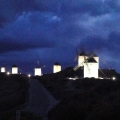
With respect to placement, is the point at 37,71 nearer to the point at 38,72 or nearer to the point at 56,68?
the point at 38,72

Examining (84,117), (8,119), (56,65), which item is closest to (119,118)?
(84,117)

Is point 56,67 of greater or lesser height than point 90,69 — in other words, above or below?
above

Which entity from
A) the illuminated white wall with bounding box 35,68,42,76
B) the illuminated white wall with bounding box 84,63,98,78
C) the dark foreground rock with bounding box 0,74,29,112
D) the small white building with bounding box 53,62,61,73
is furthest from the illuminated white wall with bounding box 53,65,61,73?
the dark foreground rock with bounding box 0,74,29,112

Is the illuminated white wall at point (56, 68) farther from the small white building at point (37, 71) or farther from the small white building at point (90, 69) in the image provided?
the small white building at point (90, 69)

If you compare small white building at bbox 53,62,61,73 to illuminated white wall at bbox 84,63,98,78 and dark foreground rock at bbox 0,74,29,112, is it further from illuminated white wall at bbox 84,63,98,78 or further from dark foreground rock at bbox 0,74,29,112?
dark foreground rock at bbox 0,74,29,112

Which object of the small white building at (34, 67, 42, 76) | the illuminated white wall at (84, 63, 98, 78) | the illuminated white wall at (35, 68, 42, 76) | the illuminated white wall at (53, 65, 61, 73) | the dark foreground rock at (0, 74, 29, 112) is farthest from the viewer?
the small white building at (34, 67, 42, 76)

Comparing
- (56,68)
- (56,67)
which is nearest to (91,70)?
(56,67)

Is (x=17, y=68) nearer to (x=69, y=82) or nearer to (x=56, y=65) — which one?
(x=56, y=65)

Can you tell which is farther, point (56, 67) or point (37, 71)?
point (37, 71)

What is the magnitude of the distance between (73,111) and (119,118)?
3.83 metres

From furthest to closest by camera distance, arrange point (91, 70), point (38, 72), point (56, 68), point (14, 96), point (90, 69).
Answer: point (38, 72)
point (56, 68)
point (91, 70)
point (90, 69)
point (14, 96)

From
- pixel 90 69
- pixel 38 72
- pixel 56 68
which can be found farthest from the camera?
pixel 38 72

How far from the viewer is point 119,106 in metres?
20.3

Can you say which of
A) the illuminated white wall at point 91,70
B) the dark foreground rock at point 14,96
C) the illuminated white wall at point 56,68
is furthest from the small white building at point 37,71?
the dark foreground rock at point 14,96
